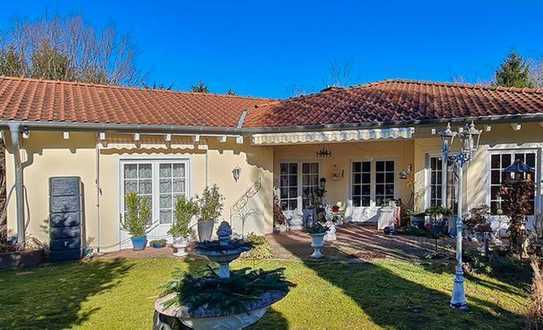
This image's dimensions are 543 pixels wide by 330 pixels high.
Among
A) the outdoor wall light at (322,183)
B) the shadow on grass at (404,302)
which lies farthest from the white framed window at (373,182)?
the shadow on grass at (404,302)

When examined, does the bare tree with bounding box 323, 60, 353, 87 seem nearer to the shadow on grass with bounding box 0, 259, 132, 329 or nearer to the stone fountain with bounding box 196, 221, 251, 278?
the shadow on grass with bounding box 0, 259, 132, 329

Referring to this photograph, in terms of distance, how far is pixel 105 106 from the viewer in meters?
17.8

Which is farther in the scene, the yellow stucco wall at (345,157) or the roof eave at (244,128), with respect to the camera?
the yellow stucco wall at (345,157)

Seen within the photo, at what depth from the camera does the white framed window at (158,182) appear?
1662cm

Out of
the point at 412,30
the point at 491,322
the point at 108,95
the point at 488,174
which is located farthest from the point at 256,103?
the point at 491,322

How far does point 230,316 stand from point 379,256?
9616 millimetres

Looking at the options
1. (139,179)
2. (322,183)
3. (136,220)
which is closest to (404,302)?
(136,220)

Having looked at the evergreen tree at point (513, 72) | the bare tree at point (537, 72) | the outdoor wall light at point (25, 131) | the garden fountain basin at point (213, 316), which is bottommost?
the garden fountain basin at point (213, 316)

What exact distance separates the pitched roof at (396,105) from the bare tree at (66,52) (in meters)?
19.5

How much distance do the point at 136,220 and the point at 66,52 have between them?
2414 centimetres

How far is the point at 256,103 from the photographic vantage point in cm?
2505

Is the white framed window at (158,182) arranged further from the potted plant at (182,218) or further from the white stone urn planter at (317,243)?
the white stone urn planter at (317,243)

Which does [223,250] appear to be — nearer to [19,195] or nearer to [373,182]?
[19,195]

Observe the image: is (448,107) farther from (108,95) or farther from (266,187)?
(108,95)
